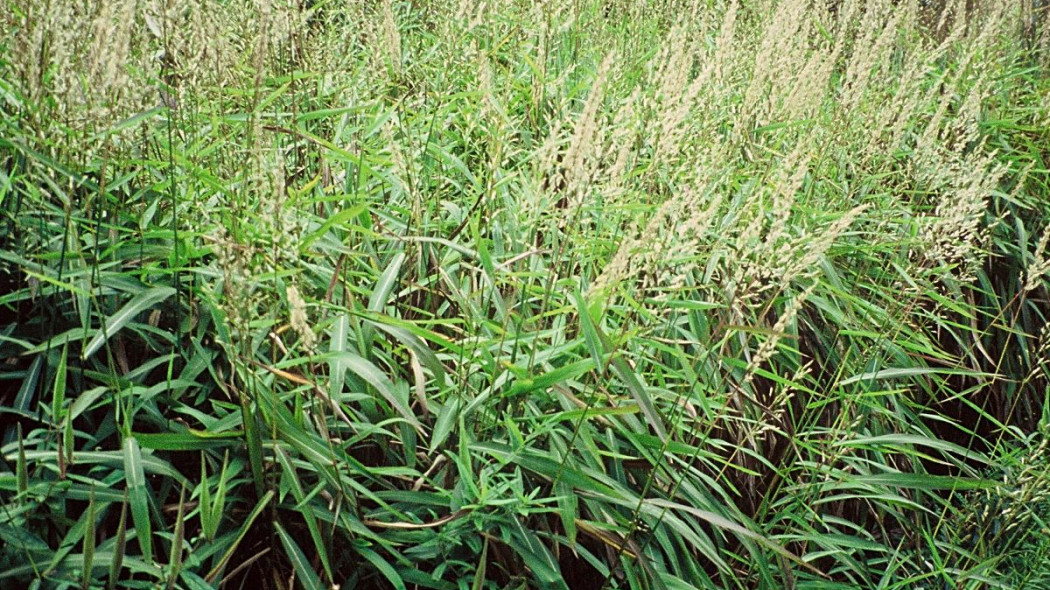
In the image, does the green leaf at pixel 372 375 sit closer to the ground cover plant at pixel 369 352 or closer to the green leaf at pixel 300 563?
the ground cover plant at pixel 369 352

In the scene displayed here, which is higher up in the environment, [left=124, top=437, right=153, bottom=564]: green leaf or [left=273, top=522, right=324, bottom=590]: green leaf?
[left=124, top=437, right=153, bottom=564]: green leaf

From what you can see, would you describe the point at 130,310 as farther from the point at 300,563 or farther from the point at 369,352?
the point at 300,563

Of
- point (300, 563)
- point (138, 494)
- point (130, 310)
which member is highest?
point (130, 310)

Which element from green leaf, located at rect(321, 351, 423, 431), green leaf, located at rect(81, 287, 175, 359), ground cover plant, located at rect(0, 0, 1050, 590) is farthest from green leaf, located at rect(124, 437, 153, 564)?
green leaf, located at rect(321, 351, 423, 431)

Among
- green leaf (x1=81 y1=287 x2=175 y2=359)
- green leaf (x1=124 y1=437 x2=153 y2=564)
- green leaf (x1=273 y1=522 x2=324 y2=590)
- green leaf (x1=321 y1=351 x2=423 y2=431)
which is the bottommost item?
green leaf (x1=273 y1=522 x2=324 y2=590)

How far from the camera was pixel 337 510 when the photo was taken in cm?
152

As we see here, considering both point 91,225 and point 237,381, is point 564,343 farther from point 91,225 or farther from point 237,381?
point 91,225

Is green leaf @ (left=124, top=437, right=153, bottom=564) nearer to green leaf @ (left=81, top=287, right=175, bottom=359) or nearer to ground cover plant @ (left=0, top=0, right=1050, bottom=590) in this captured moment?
ground cover plant @ (left=0, top=0, right=1050, bottom=590)

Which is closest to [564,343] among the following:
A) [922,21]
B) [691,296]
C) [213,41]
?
[691,296]

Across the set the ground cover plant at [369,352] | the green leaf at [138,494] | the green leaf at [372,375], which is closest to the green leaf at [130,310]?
the ground cover plant at [369,352]

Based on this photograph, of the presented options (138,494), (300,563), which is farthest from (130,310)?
(300,563)

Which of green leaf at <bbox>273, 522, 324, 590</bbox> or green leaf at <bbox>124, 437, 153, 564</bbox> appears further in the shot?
green leaf at <bbox>273, 522, 324, 590</bbox>

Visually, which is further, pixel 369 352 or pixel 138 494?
pixel 369 352

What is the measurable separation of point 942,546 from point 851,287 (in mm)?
772
